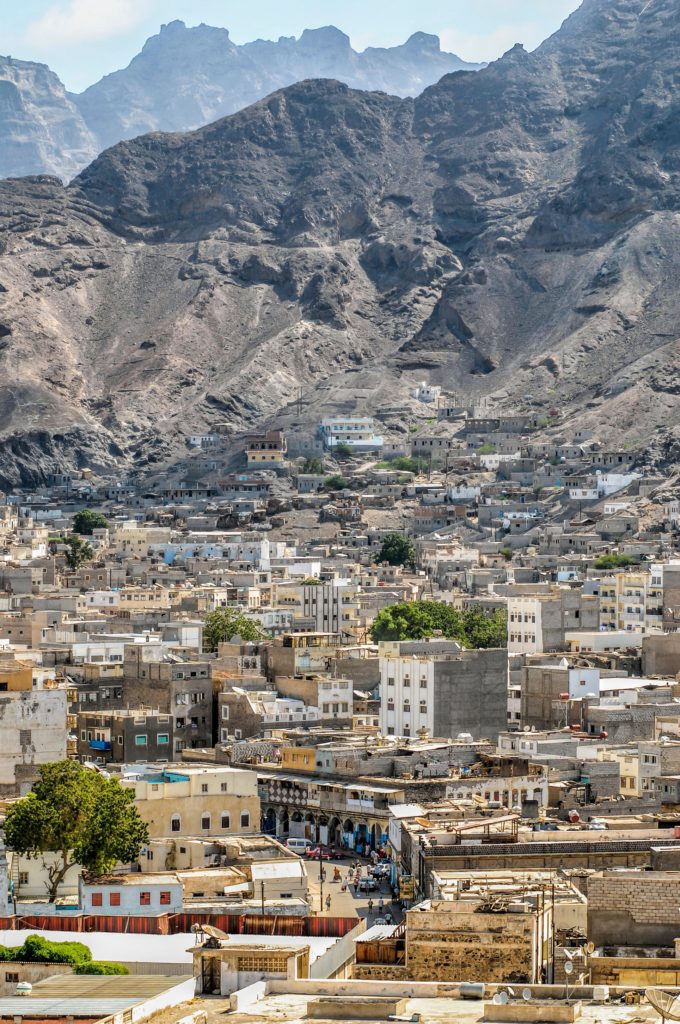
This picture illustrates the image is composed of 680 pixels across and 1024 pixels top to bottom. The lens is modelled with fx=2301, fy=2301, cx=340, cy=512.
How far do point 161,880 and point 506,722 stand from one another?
108ft

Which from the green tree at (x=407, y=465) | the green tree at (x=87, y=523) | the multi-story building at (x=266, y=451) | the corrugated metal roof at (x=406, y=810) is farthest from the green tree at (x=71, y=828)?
the multi-story building at (x=266, y=451)

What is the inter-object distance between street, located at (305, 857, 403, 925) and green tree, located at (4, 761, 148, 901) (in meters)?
4.14

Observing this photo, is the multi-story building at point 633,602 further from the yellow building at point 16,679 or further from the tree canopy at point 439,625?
the yellow building at point 16,679

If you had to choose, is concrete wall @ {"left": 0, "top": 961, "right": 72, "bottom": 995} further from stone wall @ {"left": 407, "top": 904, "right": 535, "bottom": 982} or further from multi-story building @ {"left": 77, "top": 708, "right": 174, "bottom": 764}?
multi-story building @ {"left": 77, "top": 708, "right": 174, "bottom": 764}

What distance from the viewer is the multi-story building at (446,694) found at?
246 ft

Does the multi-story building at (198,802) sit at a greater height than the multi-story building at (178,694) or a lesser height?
lesser

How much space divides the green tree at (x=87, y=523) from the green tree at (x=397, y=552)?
24.5m

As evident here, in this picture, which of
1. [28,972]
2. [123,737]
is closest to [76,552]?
[123,737]

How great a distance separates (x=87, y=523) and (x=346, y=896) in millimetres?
116400

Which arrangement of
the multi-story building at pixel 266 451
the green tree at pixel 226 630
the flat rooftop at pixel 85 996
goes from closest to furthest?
the flat rooftop at pixel 85 996 < the green tree at pixel 226 630 < the multi-story building at pixel 266 451

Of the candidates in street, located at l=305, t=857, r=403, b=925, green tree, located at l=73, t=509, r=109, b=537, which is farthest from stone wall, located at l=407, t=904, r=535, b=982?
green tree, located at l=73, t=509, r=109, b=537

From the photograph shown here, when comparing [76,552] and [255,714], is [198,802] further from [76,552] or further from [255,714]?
[76,552]

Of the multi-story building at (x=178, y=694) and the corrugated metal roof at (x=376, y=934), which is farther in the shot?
the multi-story building at (x=178, y=694)

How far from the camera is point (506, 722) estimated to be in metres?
76.4
